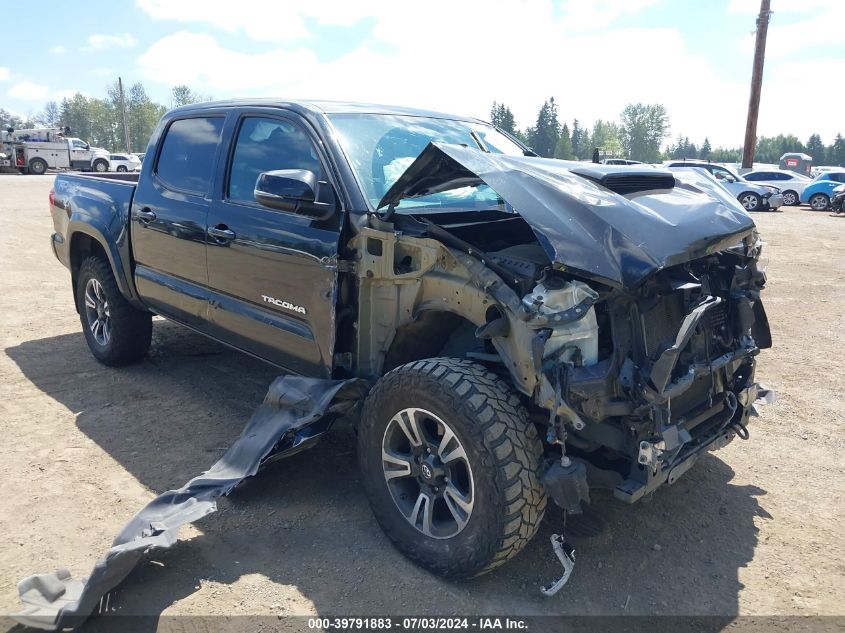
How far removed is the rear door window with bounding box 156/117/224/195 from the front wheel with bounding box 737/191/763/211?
2238 cm

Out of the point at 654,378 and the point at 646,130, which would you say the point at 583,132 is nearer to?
the point at 646,130

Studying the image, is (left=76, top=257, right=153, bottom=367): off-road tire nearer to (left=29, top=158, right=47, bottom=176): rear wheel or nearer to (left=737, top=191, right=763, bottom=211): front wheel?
(left=737, top=191, right=763, bottom=211): front wheel

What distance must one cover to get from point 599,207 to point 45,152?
4130 centimetres

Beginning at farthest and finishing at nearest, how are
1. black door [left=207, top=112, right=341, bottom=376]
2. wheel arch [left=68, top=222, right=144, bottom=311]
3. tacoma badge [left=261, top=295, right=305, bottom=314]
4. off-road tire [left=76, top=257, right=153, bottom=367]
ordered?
off-road tire [left=76, top=257, right=153, bottom=367] < wheel arch [left=68, top=222, right=144, bottom=311] < tacoma badge [left=261, top=295, right=305, bottom=314] < black door [left=207, top=112, right=341, bottom=376]

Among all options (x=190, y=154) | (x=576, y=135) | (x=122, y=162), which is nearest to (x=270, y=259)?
(x=190, y=154)

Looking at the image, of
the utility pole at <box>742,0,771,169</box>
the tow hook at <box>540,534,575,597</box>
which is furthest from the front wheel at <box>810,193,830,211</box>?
the tow hook at <box>540,534,575,597</box>

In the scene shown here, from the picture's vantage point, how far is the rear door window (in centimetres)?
436

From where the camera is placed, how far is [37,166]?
37.4 metres

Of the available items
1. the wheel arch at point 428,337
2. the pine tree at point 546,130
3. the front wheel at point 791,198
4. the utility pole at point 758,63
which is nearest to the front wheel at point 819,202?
the front wheel at point 791,198

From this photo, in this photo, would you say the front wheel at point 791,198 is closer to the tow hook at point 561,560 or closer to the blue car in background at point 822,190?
the blue car in background at point 822,190

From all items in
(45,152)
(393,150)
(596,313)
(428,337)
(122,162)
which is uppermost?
(45,152)

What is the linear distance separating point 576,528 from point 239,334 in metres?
2.31

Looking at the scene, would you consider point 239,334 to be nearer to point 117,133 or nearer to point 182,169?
point 182,169

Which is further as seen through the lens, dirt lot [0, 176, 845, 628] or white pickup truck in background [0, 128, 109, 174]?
white pickup truck in background [0, 128, 109, 174]
